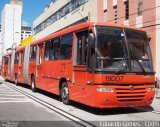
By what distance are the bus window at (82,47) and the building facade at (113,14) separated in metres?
2.28

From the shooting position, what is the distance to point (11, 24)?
13588 cm

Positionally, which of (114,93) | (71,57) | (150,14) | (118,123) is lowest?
(118,123)

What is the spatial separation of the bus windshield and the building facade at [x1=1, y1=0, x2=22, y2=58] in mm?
122191

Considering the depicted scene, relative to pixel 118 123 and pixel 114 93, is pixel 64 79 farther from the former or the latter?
pixel 118 123

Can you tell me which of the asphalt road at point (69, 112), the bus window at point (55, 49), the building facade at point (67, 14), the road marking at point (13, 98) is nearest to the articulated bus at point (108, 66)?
the asphalt road at point (69, 112)

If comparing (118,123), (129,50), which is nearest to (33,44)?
(129,50)

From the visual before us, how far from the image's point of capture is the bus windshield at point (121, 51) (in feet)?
35.2

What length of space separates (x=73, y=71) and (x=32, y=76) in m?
8.28

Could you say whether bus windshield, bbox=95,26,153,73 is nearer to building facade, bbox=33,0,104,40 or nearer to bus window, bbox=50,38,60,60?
bus window, bbox=50,38,60,60

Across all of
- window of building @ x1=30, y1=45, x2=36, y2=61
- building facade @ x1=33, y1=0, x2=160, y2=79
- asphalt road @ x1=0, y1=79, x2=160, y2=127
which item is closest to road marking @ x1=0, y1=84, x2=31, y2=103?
asphalt road @ x1=0, y1=79, x2=160, y2=127

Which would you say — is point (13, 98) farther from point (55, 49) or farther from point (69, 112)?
point (69, 112)

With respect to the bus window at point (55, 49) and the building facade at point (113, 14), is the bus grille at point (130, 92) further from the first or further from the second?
the bus window at point (55, 49)

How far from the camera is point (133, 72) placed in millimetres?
10914

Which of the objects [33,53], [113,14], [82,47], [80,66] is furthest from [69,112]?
[113,14]
